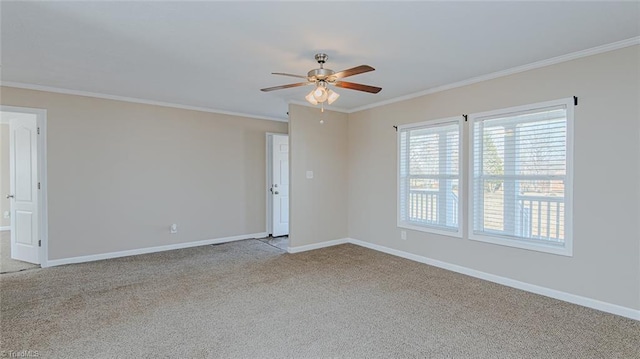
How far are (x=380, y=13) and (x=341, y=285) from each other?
2.75m

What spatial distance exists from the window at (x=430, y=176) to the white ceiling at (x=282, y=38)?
0.77 metres

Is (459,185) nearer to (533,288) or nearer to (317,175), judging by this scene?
(533,288)

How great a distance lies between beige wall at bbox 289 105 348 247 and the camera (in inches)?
202

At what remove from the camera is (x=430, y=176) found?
450 cm

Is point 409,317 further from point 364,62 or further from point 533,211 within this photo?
point 364,62

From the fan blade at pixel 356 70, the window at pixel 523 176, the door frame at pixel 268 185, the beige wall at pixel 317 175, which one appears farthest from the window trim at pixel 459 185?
the door frame at pixel 268 185

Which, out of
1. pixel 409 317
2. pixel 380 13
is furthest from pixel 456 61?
pixel 409 317

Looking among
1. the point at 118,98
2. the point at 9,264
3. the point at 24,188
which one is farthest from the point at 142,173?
the point at 9,264

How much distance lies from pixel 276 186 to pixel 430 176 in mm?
3048

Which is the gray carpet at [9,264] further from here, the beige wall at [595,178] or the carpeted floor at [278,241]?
the beige wall at [595,178]

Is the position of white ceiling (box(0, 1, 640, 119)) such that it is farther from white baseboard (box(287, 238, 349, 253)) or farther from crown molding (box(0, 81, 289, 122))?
white baseboard (box(287, 238, 349, 253))

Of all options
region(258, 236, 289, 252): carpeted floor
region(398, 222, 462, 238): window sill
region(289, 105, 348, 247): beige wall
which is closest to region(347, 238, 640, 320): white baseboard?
region(398, 222, 462, 238): window sill

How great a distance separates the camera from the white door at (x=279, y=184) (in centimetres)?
632

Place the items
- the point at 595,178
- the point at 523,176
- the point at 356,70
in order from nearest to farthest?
the point at 356,70
the point at 595,178
the point at 523,176
